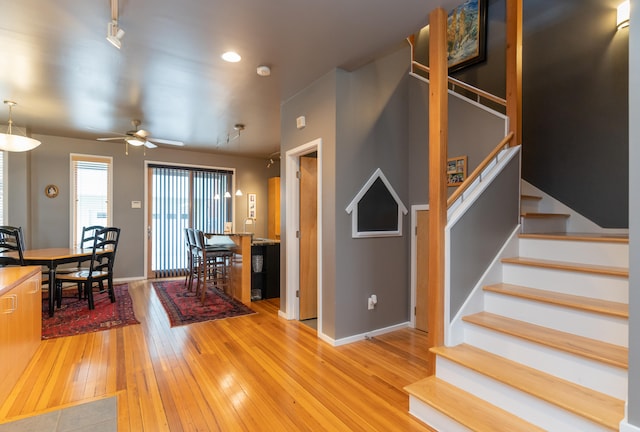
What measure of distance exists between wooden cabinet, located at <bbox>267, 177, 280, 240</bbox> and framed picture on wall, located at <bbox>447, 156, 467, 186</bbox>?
462 centimetres

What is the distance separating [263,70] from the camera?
307 cm

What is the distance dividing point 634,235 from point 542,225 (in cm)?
186

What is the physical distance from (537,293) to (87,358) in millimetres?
3686

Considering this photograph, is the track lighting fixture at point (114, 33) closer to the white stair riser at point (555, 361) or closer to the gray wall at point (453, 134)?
the gray wall at point (453, 134)

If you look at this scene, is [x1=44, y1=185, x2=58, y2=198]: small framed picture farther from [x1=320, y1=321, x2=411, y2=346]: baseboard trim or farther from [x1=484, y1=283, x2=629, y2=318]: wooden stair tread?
[x1=484, y1=283, x2=629, y2=318]: wooden stair tread

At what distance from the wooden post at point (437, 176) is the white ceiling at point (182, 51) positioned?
0.67 feet

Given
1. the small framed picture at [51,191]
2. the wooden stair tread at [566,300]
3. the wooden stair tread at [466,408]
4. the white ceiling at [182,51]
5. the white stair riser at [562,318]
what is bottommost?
the wooden stair tread at [466,408]

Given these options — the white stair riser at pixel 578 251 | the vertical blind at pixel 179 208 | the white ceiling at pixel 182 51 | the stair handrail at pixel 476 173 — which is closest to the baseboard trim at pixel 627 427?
the white stair riser at pixel 578 251

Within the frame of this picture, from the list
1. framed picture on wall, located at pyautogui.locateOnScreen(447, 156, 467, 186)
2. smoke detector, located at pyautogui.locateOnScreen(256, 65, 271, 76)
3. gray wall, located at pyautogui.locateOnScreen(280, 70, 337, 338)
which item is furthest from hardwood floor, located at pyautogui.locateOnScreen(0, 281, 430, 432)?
smoke detector, located at pyautogui.locateOnScreen(256, 65, 271, 76)

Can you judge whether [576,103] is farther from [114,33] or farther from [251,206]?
[251,206]

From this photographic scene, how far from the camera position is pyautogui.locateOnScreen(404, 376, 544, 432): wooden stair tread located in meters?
1.62

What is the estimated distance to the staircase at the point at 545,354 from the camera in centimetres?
155

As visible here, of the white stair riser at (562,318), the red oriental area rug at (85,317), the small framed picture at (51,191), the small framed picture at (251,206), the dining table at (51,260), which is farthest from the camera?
the small framed picture at (251,206)

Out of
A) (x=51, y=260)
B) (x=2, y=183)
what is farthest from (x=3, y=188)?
(x=51, y=260)
